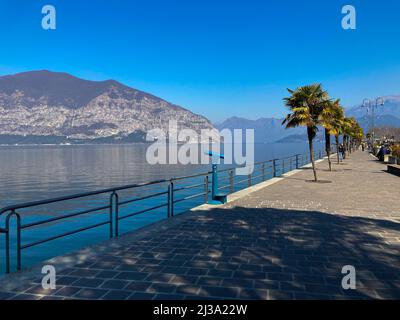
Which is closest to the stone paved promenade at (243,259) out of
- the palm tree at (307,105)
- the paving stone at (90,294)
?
the paving stone at (90,294)

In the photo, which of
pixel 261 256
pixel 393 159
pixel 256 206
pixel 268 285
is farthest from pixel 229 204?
pixel 393 159

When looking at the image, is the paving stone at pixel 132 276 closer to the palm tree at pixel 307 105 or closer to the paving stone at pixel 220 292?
the paving stone at pixel 220 292

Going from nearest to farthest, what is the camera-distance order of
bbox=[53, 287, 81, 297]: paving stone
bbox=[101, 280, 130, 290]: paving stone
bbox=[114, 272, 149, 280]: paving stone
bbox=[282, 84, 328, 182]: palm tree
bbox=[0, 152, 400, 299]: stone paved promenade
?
bbox=[53, 287, 81, 297]: paving stone
bbox=[0, 152, 400, 299]: stone paved promenade
bbox=[101, 280, 130, 290]: paving stone
bbox=[114, 272, 149, 280]: paving stone
bbox=[282, 84, 328, 182]: palm tree

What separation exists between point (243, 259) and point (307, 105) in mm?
15011

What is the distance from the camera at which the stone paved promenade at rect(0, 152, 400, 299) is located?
183 inches

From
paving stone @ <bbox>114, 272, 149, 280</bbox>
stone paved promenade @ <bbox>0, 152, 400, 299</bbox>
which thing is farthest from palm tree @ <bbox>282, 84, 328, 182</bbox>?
paving stone @ <bbox>114, 272, 149, 280</bbox>

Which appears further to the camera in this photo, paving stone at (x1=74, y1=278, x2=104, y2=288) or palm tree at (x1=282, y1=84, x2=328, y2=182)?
palm tree at (x1=282, y1=84, x2=328, y2=182)

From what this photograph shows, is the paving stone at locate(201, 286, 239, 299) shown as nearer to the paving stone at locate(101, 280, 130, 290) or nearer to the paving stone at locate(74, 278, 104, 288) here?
the paving stone at locate(101, 280, 130, 290)

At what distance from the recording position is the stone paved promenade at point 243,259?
4656 millimetres

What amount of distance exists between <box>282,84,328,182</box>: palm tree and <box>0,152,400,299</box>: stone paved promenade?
892 cm

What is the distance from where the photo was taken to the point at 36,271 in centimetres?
549

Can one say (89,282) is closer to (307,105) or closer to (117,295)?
(117,295)
